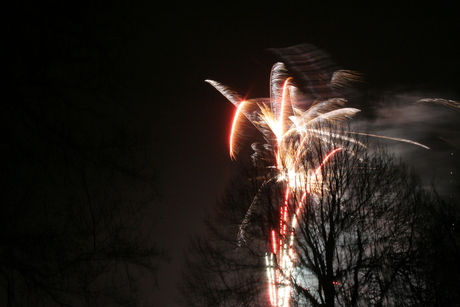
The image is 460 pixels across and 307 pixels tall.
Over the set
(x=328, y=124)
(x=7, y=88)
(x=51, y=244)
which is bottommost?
(x=51, y=244)

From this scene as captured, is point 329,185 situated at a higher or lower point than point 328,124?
lower

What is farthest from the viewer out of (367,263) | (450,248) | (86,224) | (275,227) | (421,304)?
(275,227)

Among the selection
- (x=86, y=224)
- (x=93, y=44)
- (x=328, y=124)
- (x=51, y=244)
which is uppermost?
(x=328, y=124)

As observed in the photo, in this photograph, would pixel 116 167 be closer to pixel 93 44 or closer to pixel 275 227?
pixel 93 44

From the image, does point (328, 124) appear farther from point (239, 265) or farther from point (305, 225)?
point (239, 265)

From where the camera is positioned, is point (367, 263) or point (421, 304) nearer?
point (421, 304)

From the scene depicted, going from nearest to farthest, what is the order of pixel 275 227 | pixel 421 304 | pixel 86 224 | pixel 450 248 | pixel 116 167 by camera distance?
1. pixel 116 167
2. pixel 86 224
3. pixel 421 304
4. pixel 450 248
5. pixel 275 227

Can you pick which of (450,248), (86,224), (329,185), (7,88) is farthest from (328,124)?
(7,88)

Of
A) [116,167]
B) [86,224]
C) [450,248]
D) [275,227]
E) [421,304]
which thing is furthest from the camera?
[275,227]

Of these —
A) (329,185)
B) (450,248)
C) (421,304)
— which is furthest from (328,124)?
(421,304)
